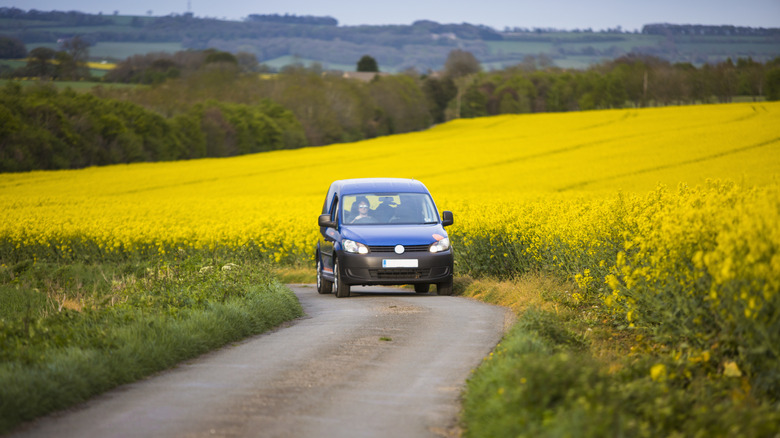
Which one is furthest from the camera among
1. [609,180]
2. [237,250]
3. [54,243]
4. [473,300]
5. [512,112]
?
[512,112]

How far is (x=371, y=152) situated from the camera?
6362 centimetres

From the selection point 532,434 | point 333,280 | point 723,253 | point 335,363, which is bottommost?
point 333,280

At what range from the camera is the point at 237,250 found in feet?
76.6

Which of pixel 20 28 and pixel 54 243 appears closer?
pixel 54 243

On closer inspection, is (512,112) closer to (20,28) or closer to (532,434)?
(20,28)

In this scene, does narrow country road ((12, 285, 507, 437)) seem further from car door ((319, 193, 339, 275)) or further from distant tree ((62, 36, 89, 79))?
distant tree ((62, 36, 89, 79))

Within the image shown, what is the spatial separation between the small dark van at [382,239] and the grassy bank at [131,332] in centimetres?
152

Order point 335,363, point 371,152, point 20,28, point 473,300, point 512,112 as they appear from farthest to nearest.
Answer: point 20,28 < point 512,112 < point 371,152 < point 473,300 < point 335,363

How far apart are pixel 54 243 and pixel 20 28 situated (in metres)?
103

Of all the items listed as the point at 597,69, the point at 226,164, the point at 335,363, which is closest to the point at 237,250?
the point at 335,363

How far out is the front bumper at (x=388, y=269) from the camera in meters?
14.8

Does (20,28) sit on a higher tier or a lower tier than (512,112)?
higher

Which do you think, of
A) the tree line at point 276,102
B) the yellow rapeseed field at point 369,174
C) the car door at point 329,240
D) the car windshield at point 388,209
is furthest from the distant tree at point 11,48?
the car windshield at point 388,209

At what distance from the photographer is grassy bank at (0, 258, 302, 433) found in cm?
653
